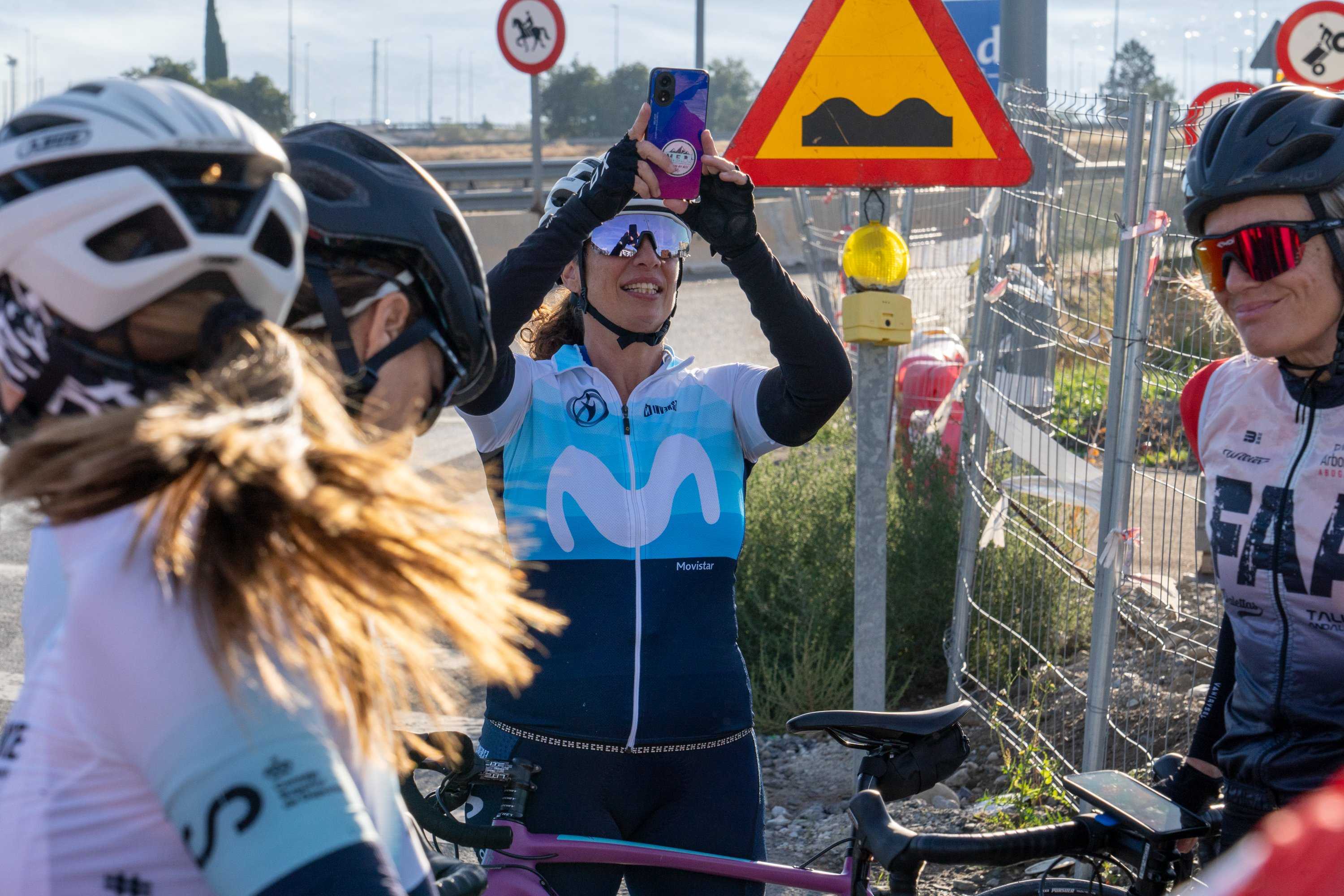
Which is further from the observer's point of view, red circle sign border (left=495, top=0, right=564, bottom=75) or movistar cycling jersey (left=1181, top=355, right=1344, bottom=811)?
red circle sign border (left=495, top=0, right=564, bottom=75)

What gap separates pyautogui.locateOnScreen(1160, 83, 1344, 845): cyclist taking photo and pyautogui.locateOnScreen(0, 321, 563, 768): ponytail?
6.00 ft

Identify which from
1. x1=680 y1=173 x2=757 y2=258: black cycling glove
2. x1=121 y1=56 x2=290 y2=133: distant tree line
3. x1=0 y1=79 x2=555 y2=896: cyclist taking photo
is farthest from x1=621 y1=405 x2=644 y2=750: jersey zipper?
x1=121 y1=56 x2=290 y2=133: distant tree line

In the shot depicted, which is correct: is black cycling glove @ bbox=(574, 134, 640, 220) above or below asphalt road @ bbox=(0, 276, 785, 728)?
above

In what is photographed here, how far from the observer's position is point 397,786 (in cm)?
130

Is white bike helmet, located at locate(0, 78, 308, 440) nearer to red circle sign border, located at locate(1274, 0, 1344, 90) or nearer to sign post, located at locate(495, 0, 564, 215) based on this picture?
red circle sign border, located at locate(1274, 0, 1344, 90)

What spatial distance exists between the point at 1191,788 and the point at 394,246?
2.07 metres

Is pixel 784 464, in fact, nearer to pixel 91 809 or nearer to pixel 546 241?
pixel 546 241

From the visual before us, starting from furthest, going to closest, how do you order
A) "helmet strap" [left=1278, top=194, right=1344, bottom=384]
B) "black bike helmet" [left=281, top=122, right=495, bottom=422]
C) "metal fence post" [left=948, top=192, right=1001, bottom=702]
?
1. "metal fence post" [left=948, top=192, right=1001, bottom=702]
2. "helmet strap" [left=1278, top=194, right=1344, bottom=384]
3. "black bike helmet" [left=281, top=122, right=495, bottom=422]

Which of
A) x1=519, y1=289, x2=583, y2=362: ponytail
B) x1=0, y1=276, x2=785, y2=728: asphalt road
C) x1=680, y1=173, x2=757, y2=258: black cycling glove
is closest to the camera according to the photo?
x1=680, y1=173, x2=757, y2=258: black cycling glove

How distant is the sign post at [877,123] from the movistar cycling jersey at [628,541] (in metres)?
0.68

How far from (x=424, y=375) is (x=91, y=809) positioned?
674mm

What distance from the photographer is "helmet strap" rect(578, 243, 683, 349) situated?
3215mm

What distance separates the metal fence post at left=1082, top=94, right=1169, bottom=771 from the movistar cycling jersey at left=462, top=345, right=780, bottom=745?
4.41ft

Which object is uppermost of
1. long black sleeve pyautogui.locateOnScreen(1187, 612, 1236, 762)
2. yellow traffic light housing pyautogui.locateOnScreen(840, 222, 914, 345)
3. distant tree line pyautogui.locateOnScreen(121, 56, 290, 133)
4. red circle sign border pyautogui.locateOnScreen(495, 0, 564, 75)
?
distant tree line pyautogui.locateOnScreen(121, 56, 290, 133)
